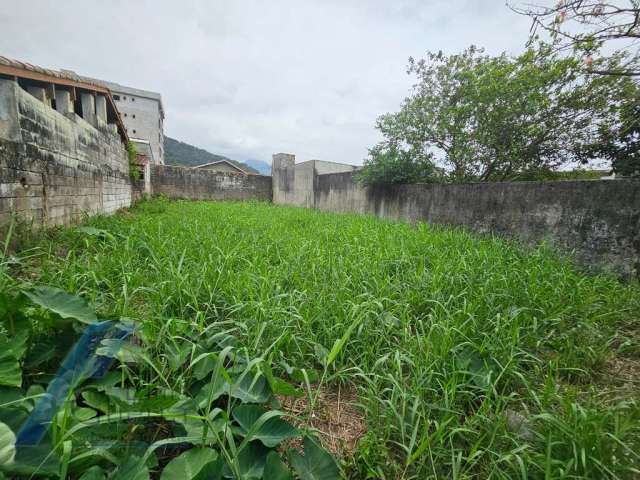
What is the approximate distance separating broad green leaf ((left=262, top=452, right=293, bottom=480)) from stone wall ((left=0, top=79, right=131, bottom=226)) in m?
2.61

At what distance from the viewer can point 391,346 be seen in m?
1.38

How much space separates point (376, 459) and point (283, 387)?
39cm

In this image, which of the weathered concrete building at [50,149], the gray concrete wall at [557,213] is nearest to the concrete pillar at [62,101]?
the weathered concrete building at [50,149]

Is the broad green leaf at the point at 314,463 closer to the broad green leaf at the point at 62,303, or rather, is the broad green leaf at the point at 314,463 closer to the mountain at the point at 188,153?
the broad green leaf at the point at 62,303

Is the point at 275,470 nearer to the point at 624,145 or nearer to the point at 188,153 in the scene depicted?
the point at 624,145

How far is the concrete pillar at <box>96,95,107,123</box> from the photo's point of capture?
14.8 feet

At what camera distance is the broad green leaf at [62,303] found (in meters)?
0.87

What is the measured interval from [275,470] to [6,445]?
23.4 inches

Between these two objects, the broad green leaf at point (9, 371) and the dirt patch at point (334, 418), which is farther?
the dirt patch at point (334, 418)

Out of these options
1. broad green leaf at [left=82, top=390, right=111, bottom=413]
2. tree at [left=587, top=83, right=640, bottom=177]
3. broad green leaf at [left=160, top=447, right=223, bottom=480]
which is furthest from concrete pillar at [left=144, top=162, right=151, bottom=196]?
tree at [left=587, top=83, right=640, bottom=177]

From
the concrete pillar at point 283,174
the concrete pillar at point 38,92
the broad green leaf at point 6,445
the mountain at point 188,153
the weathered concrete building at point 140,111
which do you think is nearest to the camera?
the broad green leaf at point 6,445

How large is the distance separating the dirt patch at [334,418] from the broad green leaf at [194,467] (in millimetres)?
282

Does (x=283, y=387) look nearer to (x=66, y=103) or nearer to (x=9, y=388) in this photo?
(x=9, y=388)


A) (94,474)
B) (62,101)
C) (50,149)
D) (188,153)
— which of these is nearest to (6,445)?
(94,474)
